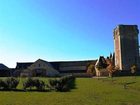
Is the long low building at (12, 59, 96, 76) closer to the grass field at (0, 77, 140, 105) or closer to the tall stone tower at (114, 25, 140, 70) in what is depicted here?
the tall stone tower at (114, 25, 140, 70)

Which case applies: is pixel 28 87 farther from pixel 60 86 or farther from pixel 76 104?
pixel 76 104

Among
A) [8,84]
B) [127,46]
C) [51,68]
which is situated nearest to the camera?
[8,84]

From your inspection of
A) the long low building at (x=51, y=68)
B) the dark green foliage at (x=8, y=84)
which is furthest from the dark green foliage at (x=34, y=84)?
the long low building at (x=51, y=68)

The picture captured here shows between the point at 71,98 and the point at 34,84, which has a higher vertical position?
the point at 34,84

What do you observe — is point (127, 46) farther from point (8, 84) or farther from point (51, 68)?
point (8, 84)

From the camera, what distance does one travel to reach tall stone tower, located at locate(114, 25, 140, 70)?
396 feet

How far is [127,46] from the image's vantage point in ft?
404

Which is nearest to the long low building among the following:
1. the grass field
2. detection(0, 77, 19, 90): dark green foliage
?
detection(0, 77, 19, 90): dark green foliage

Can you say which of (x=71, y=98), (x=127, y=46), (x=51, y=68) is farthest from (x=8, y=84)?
(x=51, y=68)

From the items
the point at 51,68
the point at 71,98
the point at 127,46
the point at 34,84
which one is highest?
the point at 127,46

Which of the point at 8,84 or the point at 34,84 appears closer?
the point at 34,84

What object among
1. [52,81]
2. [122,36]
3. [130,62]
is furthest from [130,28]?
[52,81]

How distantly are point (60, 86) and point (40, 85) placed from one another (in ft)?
7.80

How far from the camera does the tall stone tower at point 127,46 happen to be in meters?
121
